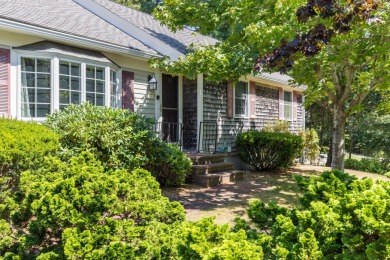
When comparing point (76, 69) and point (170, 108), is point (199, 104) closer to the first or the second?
point (170, 108)

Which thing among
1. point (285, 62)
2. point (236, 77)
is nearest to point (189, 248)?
point (285, 62)

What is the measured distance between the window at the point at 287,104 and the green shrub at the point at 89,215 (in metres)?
13.1

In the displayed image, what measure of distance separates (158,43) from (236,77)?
2841 millimetres

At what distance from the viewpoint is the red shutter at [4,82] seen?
649cm

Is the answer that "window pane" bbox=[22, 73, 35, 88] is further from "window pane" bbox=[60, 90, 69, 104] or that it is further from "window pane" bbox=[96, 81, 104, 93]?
"window pane" bbox=[96, 81, 104, 93]

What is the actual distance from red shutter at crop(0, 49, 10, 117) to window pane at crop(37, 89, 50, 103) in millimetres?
598

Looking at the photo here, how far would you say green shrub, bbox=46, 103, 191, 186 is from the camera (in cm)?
620

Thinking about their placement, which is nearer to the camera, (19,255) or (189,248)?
(189,248)

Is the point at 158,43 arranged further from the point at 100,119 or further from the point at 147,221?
the point at 147,221

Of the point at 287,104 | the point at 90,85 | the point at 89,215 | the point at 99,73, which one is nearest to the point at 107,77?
the point at 99,73

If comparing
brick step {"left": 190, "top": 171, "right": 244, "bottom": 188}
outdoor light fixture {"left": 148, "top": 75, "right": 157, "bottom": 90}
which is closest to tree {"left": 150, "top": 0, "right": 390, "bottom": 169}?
outdoor light fixture {"left": 148, "top": 75, "right": 157, "bottom": 90}

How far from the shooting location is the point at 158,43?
953 cm

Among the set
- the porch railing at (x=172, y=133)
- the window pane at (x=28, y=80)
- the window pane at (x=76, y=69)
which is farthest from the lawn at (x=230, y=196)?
the window pane at (x=28, y=80)

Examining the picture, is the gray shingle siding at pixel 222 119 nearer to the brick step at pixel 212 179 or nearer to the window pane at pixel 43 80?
the brick step at pixel 212 179
